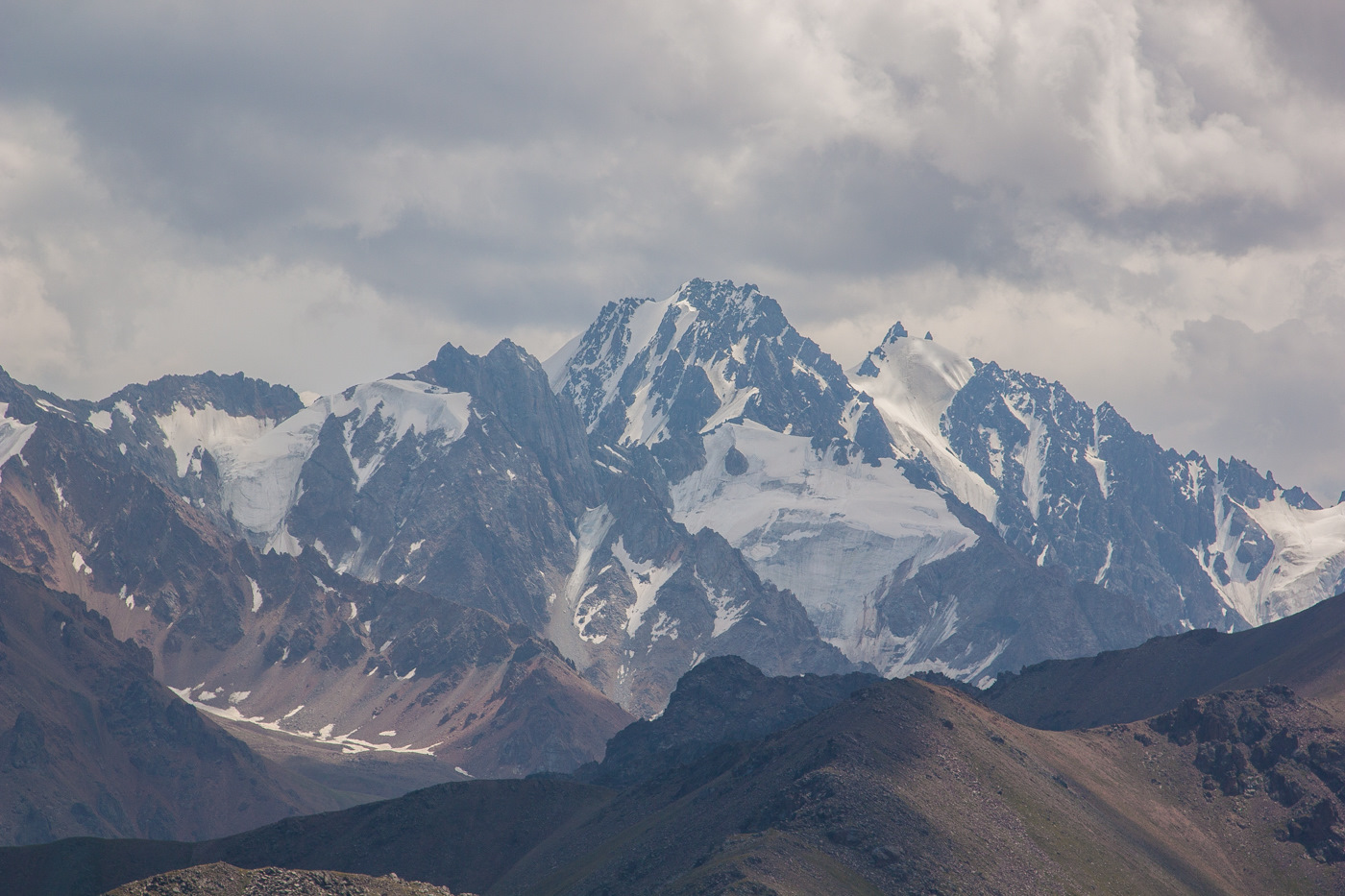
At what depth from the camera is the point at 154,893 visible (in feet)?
638

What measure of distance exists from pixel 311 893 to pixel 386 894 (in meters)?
9.42

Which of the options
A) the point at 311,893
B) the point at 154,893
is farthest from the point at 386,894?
the point at 154,893

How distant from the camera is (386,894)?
200 metres

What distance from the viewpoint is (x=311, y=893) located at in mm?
199000

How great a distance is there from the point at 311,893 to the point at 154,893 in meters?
19.0

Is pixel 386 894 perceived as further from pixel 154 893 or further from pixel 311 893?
pixel 154 893

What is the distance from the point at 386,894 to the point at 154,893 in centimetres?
2836
